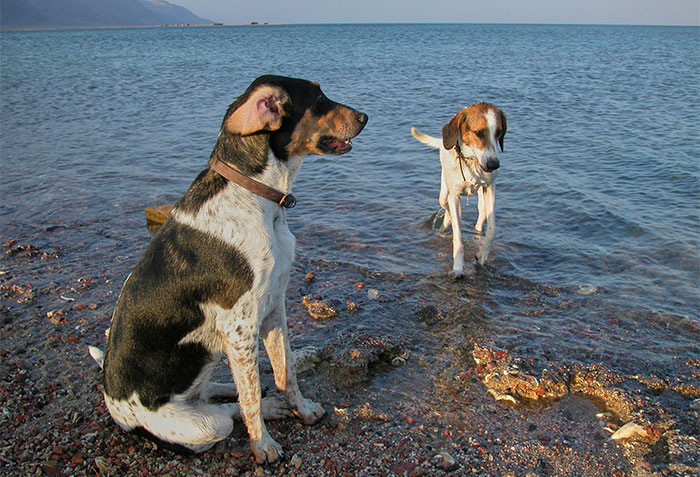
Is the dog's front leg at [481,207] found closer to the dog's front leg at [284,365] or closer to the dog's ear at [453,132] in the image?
the dog's ear at [453,132]

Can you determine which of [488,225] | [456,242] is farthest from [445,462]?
[488,225]

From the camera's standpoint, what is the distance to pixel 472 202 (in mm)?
8984

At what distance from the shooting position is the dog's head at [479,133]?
6016mm

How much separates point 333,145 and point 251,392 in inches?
60.6

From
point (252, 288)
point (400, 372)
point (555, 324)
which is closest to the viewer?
point (252, 288)

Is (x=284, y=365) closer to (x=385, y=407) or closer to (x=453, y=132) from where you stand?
(x=385, y=407)

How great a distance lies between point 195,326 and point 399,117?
12.9 metres

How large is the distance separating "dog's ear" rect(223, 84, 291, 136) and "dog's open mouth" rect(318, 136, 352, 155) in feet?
1.09

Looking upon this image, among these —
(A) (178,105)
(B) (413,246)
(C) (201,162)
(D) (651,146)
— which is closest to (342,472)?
(B) (413,246)

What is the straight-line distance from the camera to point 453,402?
3809 mm

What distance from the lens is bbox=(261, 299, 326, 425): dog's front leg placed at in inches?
134

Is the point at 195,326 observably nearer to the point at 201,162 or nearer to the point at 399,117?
the point at 201,162

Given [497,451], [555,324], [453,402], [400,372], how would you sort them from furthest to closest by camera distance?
[555,324], [400,372], [453,402], [497,451]

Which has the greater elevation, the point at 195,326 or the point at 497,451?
the point at 195,326
